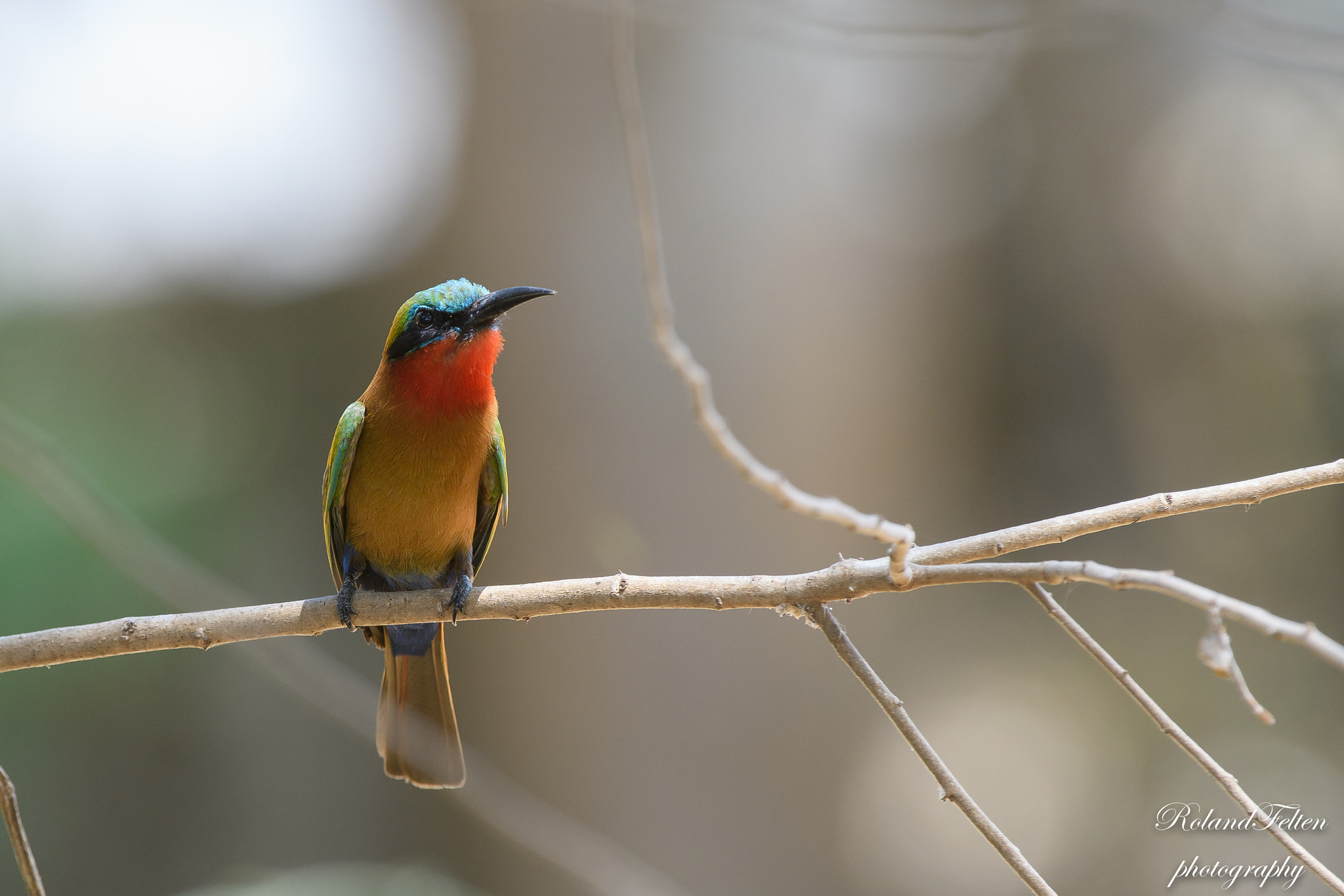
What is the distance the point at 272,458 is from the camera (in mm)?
7297

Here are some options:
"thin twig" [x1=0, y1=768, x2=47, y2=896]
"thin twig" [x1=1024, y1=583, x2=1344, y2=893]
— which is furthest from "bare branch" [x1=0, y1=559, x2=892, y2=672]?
"thin twig" [x1=0, y1=768, x2=47, y2=896]

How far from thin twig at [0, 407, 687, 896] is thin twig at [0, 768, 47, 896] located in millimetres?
1354

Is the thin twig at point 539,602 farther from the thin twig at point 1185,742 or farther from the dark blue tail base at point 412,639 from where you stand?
the dark blue tail base at point 412,639

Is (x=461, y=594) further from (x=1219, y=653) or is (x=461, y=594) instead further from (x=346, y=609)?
(x=1219, y=653)

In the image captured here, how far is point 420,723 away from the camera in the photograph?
312cm

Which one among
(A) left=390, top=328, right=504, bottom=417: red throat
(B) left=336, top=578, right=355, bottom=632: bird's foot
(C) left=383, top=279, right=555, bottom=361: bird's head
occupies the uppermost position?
(C) left=383, top=279, right=555, bottom=361: bird's head

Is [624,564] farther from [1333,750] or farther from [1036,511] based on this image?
[1333,750]

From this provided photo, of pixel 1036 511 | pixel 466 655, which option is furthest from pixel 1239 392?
pixel 466 655

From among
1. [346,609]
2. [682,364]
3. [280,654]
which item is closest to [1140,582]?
[682,364]

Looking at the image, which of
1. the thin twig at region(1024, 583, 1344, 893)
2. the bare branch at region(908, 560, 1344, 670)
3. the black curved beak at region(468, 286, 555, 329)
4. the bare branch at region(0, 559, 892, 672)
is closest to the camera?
the bare branch at region(908, 560, 1344, 670)

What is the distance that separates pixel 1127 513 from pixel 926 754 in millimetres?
539

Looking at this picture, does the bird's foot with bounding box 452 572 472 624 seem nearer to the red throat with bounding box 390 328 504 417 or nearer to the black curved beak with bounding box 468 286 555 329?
the red throat with bounding box 390 328 504 417

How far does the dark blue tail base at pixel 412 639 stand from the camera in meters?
3.19

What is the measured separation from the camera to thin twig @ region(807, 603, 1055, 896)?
149cm
